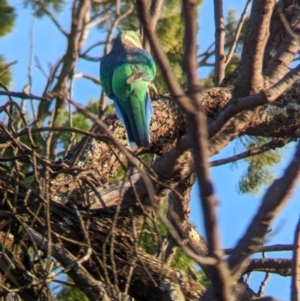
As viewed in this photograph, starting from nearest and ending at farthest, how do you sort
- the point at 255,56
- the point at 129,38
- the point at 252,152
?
the point at 255,56
the point at 252,152
the point at 129,38

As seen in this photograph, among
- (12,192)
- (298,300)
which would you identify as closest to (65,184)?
(12,192)

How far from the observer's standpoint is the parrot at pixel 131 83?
3.37 meters

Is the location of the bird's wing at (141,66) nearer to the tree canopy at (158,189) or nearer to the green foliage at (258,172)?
the tree canopy at (158,189)

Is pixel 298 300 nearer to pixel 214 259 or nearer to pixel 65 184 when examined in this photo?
pixel 214 259

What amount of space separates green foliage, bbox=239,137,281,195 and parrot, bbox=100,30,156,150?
1.15m

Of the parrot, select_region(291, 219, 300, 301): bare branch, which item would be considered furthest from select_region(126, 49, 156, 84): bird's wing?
select_region(291, 219, 300, 301): bare branch

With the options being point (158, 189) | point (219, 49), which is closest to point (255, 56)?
point (158, 189)

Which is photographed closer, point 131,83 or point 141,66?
point 131,83

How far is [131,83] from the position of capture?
4141mm

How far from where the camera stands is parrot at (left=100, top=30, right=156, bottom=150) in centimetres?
337

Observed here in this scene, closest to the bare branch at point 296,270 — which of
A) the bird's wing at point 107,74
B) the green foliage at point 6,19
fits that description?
the bird's wing at point 107,74

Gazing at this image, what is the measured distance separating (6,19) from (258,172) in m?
2.40

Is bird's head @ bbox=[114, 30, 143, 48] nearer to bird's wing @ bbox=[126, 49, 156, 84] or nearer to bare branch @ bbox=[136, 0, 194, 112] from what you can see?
bird's wing @ bbox=[126, 49, 156, 84]

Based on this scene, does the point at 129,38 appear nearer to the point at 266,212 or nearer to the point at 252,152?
the point at 252,152
